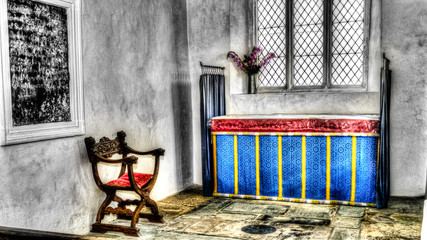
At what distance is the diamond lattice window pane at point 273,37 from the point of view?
6.14 m

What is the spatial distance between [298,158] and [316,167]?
Answer: 25cm

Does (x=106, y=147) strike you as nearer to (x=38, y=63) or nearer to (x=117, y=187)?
(x=117, y=187)

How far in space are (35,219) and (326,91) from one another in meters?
4.10

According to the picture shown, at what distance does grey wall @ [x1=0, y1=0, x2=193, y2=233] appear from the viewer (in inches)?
138

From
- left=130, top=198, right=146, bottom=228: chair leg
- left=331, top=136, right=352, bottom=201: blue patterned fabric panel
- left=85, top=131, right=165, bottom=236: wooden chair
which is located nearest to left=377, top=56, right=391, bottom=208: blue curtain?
left=331, top=136, right=352, bottom=201: blue patterned fabric panel

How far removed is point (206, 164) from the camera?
5.67m

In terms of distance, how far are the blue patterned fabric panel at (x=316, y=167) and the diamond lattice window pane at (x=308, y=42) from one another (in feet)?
3.96

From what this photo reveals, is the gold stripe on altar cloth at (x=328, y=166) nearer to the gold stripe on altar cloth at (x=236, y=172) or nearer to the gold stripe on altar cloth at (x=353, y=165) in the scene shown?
the gold stripe on altar cloth at (x=353, y=165)

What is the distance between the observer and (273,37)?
20.3ft

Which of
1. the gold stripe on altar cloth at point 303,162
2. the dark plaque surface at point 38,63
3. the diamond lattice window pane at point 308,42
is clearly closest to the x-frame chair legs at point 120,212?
the dark plaque surface at point 38,63

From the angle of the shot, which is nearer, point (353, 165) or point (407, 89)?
point (353, 165)

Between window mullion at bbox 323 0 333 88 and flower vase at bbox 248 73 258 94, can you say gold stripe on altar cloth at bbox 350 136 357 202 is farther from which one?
flower vase at bbox 248 73 258 94

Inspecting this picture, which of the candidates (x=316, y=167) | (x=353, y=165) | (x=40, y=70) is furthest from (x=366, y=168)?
(x=40, y=70)

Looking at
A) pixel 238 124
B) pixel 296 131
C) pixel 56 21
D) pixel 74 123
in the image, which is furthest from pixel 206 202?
pixel 56 21
